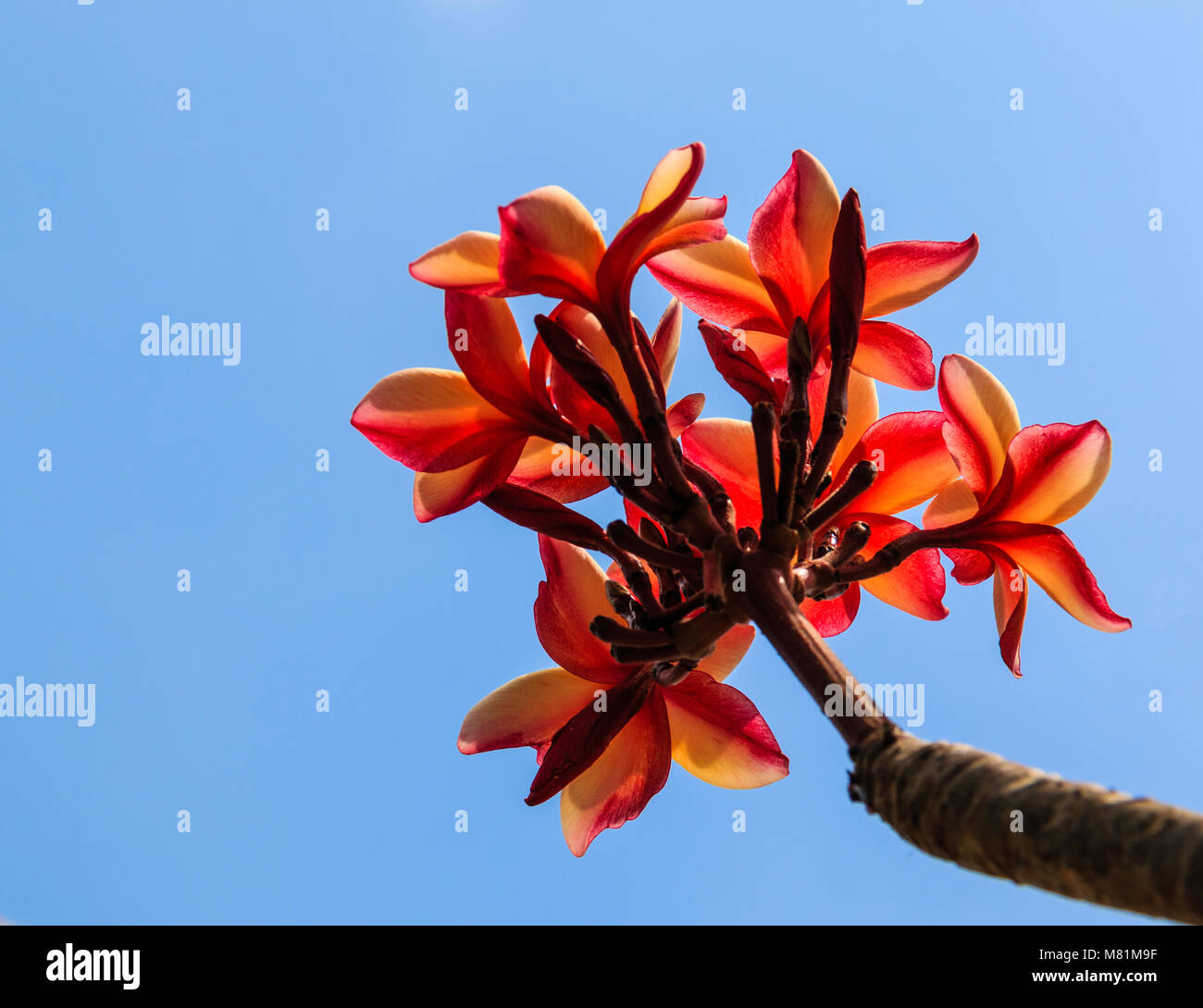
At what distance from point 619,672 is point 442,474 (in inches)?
21.2

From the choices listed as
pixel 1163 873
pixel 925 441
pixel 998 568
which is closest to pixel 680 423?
pixel 925 441

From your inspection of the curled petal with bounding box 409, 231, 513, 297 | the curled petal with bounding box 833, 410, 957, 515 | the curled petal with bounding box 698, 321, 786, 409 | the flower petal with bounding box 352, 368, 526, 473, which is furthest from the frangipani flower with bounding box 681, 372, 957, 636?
the curled petal with bounding box 409, 231, 513, 297

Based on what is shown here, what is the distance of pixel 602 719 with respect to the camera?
1770 millimetres

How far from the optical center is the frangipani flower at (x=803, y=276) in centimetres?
184

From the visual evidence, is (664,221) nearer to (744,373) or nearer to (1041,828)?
(744,373)

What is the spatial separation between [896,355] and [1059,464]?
41 cm

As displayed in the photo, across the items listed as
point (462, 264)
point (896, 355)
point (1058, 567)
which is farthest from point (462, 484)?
point (1058, 567)

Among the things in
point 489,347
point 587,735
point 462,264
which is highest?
point 462,264

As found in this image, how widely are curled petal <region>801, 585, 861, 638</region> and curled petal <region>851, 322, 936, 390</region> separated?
0.48 meters

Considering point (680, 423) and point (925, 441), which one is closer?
point (925, 441)

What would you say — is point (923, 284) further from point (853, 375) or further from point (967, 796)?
point (967, 796)

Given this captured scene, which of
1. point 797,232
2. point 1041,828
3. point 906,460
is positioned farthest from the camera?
point 906,460

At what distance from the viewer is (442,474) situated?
184 centimetres

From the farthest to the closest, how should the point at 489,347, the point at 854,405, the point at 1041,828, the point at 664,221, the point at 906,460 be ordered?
the point at 854,405
the point at 906,460
the point at 489,347
the point at 664,221
the point at 1041,828
